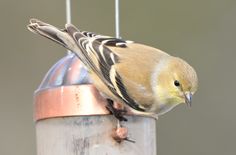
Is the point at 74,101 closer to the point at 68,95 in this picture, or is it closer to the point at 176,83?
the point at 68,95

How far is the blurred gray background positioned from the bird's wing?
305 cm

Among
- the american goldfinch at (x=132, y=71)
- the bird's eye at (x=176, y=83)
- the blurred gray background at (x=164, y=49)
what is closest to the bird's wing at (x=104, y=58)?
the american goldfinch at (x=132, y=71)

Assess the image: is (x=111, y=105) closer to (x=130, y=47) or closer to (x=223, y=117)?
(x=130, y=47)

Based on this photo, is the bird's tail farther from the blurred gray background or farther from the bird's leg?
the blurred gray background

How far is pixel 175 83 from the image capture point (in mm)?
2635

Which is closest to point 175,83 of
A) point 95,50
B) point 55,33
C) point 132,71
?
point 132,71

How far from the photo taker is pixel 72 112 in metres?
2.61

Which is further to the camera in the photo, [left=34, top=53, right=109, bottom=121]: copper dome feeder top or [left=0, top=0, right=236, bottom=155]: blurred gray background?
[left=0, top=0, right=236, bottom=155]: blurred gray background

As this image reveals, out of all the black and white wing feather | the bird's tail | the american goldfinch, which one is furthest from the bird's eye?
the bird's tail

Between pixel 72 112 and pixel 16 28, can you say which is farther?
pixel 16 28

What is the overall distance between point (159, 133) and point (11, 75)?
1067 millimetres

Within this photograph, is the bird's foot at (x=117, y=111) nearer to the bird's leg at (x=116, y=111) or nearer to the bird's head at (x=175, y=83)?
the bird's leg at (x=116, y=111)

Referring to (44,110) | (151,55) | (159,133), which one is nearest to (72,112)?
(44,110)

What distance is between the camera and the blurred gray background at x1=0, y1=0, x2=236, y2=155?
231 inches
